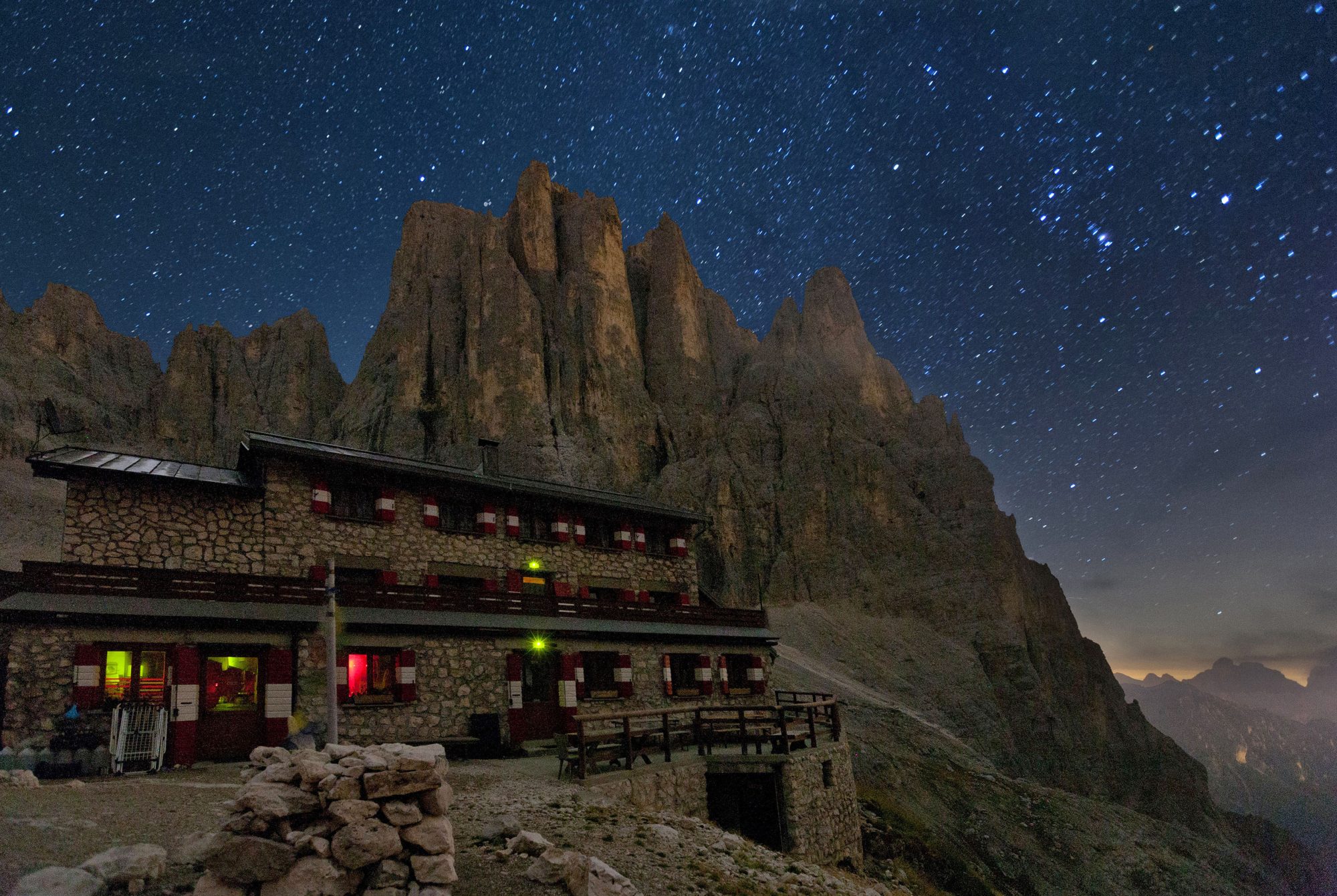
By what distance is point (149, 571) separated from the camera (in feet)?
73.7

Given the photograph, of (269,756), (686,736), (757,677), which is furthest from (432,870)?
(757,677)

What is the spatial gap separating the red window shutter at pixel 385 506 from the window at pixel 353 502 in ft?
0.73

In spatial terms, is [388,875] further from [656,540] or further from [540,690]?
[656,540]

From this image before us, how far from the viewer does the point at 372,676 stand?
84.7ft

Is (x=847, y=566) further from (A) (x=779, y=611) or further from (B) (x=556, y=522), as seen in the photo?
(B) (x=556, y=522)

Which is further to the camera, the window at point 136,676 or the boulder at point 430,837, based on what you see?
the window at point 136,676

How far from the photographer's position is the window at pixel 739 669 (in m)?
36.9

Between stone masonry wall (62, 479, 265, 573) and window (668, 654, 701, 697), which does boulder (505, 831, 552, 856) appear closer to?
stone masonry wall (62, 479, 265, 573)

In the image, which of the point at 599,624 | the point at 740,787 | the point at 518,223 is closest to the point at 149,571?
the point at 599,624

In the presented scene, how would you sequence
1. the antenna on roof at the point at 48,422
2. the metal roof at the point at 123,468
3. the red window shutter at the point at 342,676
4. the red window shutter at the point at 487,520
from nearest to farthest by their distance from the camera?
the metal roof at the point at 123,468, the red window shutter at the point at 342,676, the red window shutter at the point at 487,520, the antenna on roof at the point at 48,422

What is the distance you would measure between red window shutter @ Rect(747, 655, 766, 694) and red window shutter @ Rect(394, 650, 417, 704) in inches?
661

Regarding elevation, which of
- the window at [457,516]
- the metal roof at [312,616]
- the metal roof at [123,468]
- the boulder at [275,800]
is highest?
the metal roof at [123,468]

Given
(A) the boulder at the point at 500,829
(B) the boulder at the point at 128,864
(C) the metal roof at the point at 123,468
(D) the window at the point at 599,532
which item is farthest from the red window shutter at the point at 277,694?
(D) the window at the point at 599,532

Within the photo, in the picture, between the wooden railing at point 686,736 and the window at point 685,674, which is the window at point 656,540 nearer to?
the window at point 685,674
